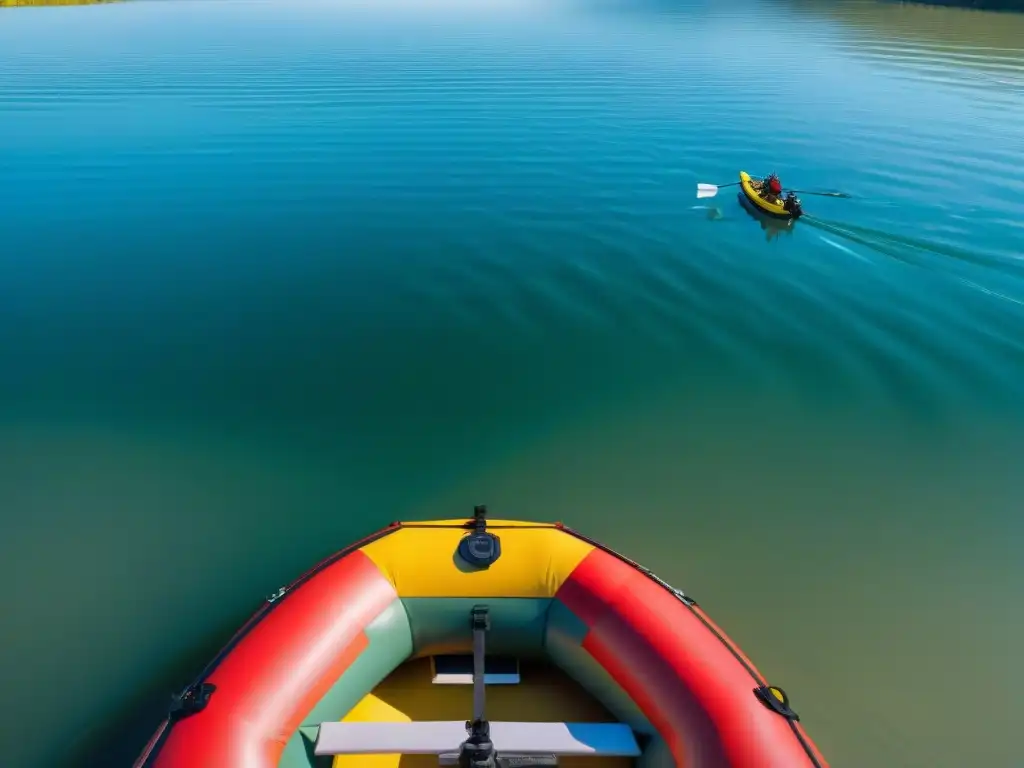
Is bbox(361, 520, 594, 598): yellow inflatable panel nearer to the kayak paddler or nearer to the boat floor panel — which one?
the boat floor panel

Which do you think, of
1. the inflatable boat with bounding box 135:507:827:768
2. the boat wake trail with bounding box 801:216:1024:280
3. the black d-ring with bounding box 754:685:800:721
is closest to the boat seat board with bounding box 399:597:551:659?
the inflatable boat with bounding box 135:507:827:768

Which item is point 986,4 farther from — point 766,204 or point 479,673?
point 479,673

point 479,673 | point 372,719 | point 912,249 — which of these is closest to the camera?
point 479,673

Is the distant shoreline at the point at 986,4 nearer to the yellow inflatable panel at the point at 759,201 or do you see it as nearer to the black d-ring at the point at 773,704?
the yellow inflatable panel at the point at 759,201

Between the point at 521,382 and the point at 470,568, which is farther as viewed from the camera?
the point at 521,382

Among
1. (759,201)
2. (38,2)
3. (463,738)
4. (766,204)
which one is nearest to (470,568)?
(463,738)

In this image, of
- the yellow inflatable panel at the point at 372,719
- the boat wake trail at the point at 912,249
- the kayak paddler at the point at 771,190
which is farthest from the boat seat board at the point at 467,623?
the kayak paddler at the point at 771,190

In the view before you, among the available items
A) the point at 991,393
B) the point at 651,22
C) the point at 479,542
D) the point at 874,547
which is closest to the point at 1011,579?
the point at 874,547
